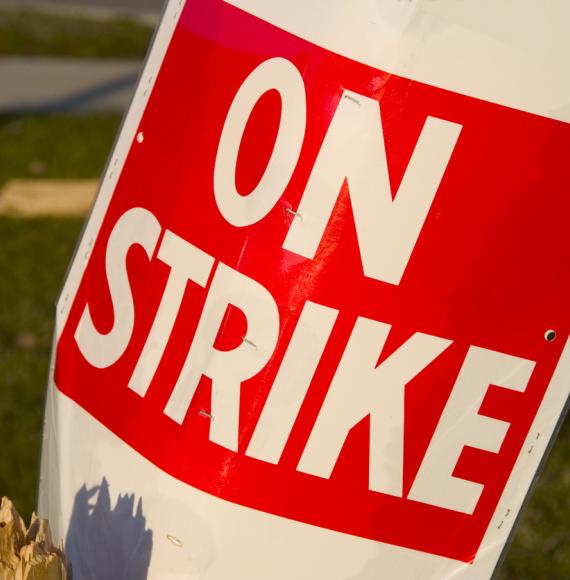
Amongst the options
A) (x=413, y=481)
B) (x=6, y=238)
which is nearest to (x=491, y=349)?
(x=413, y=481)

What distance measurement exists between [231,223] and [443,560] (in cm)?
73

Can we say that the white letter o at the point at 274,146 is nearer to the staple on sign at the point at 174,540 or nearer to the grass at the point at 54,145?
the staple on sign at the point at 174,540

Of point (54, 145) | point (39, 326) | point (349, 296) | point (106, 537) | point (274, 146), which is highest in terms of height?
point (274, 146)

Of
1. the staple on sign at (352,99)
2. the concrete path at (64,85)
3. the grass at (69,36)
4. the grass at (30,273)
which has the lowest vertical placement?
the grass at (30,273)

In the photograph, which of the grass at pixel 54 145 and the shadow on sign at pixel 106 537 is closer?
the shadow on sign at pixel 106 537

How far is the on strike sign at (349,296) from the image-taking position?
1.90 metres

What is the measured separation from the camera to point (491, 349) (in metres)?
1.94

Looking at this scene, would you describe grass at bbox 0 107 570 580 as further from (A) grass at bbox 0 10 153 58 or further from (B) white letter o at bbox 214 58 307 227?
(B) white letter o at bbox 214 58 307 227

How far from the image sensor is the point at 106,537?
7.05 ft

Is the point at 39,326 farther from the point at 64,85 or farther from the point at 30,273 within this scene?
the point at 64,85

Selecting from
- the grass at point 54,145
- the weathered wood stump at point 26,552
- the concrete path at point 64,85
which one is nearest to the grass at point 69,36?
the concrete path at point 64,85

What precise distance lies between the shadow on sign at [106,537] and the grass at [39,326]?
1872 mm

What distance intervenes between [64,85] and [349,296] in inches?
274

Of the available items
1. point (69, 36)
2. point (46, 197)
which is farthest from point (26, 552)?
point (69, 36)
